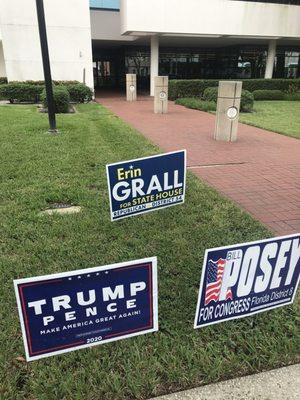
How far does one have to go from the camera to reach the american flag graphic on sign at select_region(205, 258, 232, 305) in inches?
82.0

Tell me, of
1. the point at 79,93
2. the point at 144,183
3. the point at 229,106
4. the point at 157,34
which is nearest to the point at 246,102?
the point at 229,106

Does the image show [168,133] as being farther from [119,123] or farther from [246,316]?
[246,316]

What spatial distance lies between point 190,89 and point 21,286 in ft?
65.4

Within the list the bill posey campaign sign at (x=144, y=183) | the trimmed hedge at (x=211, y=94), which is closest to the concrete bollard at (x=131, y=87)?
the trimmed hedge at (x=211, y=94)

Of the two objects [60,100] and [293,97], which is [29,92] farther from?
[293,97]

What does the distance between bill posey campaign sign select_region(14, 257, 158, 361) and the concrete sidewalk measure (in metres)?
0.48

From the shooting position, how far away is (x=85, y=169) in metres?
6.08

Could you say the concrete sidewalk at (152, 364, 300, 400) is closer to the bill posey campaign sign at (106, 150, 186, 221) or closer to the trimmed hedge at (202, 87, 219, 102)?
the bill posey campaign sign at (106, 150, 186, 221)

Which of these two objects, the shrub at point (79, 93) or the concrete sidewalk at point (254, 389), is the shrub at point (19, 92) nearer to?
the shrub at point (79, 93)

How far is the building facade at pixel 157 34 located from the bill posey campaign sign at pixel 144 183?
17.5 meters

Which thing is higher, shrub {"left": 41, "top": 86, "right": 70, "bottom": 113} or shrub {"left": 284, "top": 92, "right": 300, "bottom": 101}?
shrub {"left": 41, "top": 86, "right": 70, "bottom": 113}

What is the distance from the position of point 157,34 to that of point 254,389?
21.9m

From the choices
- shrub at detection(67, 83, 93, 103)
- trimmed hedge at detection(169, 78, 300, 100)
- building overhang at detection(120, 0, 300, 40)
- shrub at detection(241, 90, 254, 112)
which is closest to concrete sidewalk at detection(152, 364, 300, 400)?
shrub at detection(241, 90, 254, 112)

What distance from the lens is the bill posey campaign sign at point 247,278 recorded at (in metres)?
2.09
